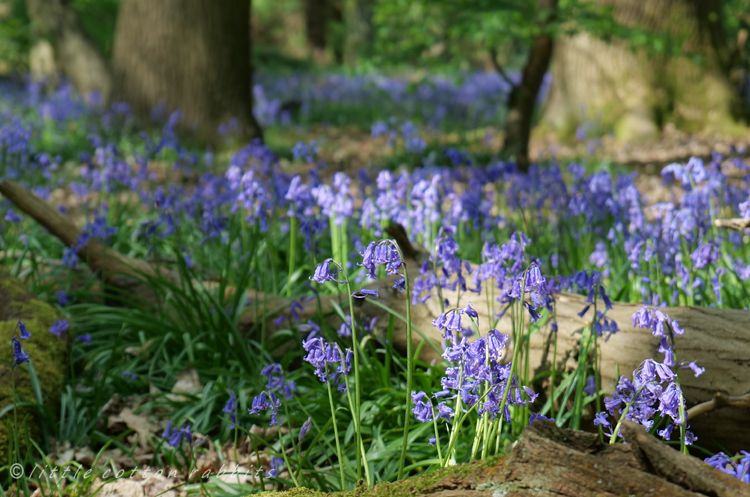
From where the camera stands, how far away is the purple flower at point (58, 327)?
2.53 meters

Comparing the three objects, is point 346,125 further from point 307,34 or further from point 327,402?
point 307,34

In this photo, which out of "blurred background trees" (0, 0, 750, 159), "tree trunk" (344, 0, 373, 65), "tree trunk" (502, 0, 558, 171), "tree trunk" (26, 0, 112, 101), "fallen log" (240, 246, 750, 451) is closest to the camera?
"fallen log" (240, 246, 750, 451)

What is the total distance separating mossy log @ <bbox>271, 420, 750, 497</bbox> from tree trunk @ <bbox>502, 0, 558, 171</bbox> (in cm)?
486

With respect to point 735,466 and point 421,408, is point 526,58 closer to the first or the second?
point 421,408

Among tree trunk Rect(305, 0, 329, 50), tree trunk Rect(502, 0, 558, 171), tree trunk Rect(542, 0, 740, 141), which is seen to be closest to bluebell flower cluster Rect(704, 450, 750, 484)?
tree trunk Rect(502, 0, 558, 171)

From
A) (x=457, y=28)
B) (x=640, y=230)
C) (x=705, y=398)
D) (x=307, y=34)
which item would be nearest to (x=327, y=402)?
(x=705, y=398)

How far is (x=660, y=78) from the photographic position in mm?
7887

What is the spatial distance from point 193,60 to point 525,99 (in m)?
3.49

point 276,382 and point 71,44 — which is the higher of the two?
point 71,44

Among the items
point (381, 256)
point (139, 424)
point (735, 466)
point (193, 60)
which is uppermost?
point (193, 60)

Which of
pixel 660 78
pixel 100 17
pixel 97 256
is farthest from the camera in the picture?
pixel 100 17

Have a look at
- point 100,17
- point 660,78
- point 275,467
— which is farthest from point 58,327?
point 100,17

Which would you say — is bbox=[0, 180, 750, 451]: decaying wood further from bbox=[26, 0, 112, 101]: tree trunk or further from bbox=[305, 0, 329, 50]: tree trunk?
bbox=[305, 0, 329, 50]: tree trunk

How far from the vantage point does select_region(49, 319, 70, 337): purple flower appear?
8.29 ft
